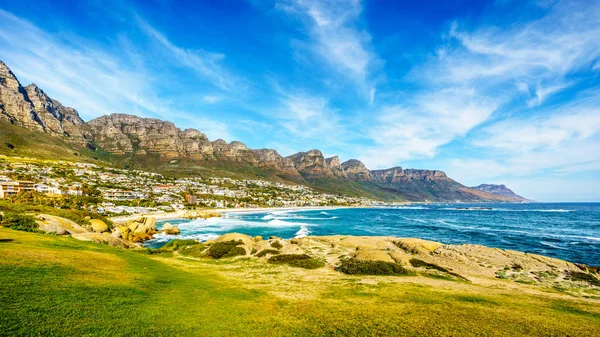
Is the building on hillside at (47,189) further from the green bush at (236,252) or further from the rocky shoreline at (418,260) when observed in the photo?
the green bush at (236,252)

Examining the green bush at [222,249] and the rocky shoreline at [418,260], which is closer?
the rocky shoreline at [418,260]

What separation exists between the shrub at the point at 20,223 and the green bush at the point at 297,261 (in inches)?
887

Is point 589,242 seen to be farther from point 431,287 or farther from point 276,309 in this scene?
point 276,309

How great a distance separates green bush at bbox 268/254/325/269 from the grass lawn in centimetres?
652

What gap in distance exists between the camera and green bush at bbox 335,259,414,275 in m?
20.1

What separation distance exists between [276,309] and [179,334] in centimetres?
431

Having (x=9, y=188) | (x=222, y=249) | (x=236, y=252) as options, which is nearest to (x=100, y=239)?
(x=222, y=249)

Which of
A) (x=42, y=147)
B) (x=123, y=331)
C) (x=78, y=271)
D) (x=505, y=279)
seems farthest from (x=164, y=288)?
(x=42, y=147)

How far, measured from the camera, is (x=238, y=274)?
19109mm

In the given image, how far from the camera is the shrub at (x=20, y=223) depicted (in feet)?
77.2

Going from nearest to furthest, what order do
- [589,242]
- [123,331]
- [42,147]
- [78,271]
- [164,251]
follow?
[123,331], [78,271], [164,251], [589,242], [42,147]

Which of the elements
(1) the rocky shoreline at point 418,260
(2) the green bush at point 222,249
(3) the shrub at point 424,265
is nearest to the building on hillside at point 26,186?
(1) the rocky shoreline at point 418,260

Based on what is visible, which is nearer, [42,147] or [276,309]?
[276,309]

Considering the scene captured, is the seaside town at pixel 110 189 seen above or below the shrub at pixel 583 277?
below
